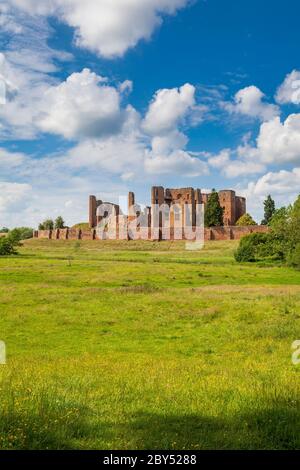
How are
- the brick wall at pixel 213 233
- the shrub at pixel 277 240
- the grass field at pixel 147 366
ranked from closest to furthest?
the grass field at pixel 147 366 → the shrub at pixel 277 240 → the brick wall at pixel 213 233

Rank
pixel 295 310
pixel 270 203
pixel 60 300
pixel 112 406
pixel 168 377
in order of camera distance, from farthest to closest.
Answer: pixel 270 203 → pixel 60 300 → pixel 295 310 → pixel 168 377 → pixel 112 406

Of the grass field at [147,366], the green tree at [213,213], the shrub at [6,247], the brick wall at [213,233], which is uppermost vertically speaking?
the green tree at [213,213]

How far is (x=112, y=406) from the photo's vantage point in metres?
9.63

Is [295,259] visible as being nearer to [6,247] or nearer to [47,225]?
[6,247]

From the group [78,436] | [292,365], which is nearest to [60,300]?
[292,365]

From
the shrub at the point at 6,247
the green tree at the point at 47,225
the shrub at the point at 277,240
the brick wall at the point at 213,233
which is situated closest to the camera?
the shrub at the point at 277,240

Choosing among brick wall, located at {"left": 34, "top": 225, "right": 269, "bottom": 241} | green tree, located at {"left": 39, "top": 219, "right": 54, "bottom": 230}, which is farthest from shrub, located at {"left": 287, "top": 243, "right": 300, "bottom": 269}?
green tree, located at {"left": 39, "top": 219, "right": 54, "bottom": 230}

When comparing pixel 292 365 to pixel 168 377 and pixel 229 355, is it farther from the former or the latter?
pixel 168 377

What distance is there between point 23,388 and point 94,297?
23.8 metres

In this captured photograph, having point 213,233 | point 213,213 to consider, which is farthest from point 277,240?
point 213,213

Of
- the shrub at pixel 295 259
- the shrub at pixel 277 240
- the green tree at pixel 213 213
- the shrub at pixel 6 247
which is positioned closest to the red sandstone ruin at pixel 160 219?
the green tree at pixel 213 213

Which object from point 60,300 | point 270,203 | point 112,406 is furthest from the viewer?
point 270,203

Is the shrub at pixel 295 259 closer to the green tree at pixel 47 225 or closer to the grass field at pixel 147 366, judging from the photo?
the grass field at pixel 147 366

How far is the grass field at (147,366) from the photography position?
8.05 metres
